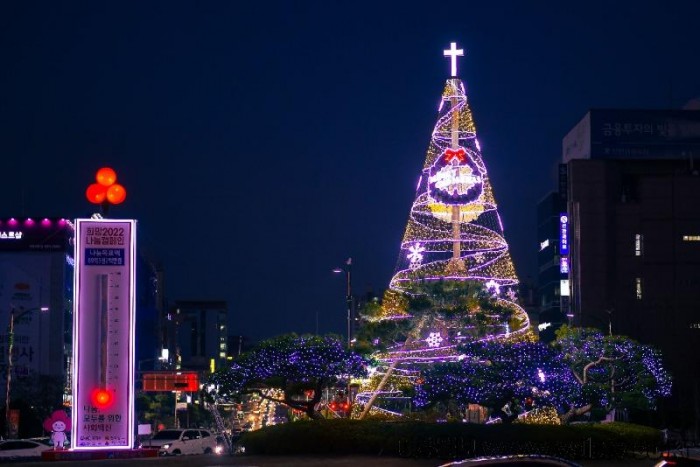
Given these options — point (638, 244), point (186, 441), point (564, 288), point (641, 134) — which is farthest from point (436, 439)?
point (641, 134)

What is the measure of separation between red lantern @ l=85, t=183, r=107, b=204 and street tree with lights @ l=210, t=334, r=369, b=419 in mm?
11199

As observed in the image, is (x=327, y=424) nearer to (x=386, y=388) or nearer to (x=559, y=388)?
(x=559, y=388)

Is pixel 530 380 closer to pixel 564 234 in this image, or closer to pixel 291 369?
pixel 291 369

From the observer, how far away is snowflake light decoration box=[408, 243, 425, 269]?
168ft

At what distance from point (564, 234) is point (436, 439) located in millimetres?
73088

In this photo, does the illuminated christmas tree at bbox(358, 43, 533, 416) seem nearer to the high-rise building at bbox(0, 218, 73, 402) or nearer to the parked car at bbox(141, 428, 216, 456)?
the parked car at bbox(141, 428, 216, 456)

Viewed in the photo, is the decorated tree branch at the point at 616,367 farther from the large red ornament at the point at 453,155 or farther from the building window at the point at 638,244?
the building window at the point at 638,244

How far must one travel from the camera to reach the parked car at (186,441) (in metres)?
51.4

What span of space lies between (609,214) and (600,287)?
7.04 meters

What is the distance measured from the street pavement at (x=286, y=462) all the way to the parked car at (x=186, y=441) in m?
16.1

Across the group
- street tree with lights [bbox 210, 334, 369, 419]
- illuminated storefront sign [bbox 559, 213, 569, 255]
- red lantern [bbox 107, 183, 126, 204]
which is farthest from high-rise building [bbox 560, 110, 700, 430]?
red lantern [bbox 107, 183, 126, 204]

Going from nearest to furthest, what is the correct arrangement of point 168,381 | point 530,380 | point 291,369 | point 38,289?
point 291,369, point 530,380, point 168,381, point 38,289

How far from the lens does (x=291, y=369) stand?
4119 cm

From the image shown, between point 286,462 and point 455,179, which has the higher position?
point 455,179
